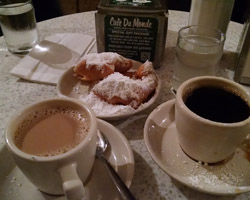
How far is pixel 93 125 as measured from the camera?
49 cm

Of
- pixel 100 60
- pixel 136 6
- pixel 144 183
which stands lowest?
pixel 144 183

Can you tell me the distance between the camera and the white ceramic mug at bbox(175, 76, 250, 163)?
490 mm

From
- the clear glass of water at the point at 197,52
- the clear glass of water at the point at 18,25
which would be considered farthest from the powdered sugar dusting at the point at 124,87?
the clear glass of water at the point at 18,25

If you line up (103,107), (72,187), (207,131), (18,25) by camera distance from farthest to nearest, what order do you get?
(18,25)
(103,107)
(207,131)
(72,187)

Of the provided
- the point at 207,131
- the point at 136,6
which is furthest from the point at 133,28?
the point at 207,131

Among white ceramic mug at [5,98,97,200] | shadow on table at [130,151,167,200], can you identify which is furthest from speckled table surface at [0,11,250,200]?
white ceramic mug at [5,98,97,200]

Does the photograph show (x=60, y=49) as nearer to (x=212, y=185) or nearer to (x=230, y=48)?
(x=230, y=48)

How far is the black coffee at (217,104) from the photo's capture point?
21.0 inches

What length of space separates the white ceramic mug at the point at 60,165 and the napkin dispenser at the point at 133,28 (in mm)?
424

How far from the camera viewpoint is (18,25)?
0.97 meters

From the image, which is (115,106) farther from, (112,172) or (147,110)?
(112,172)

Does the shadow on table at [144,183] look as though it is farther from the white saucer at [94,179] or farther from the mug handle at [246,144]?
the mug handle at [246,144]

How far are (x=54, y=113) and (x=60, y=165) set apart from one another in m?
0.14

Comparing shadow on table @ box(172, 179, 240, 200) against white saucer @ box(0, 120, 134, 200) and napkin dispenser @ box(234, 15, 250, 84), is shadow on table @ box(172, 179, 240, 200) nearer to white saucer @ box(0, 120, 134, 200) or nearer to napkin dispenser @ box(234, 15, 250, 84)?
white saucer @ box(0, 120, 134, 200)
